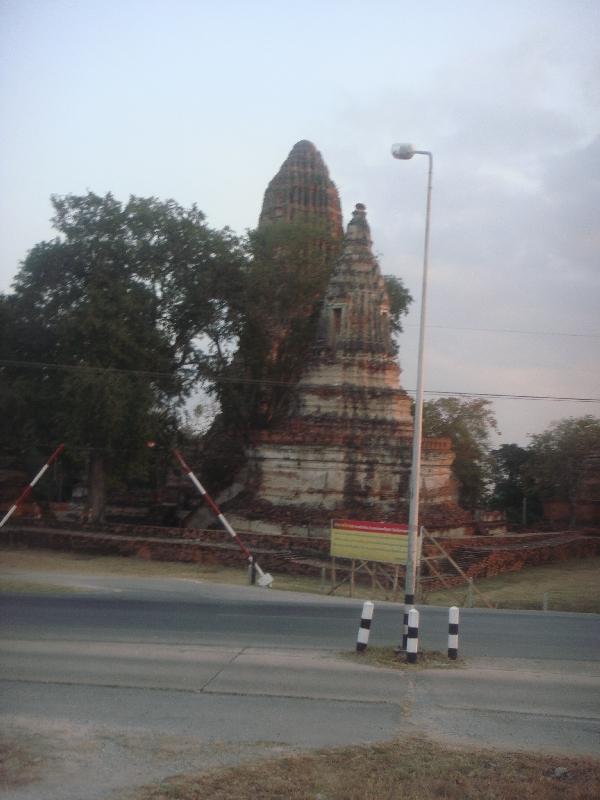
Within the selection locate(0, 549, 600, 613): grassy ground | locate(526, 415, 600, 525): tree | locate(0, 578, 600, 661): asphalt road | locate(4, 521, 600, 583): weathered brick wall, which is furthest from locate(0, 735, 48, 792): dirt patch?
locate(526, 415, 600, 525): tree

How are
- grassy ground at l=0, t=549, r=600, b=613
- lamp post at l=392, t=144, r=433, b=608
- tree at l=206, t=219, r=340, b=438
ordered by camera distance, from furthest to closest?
tree at l=206, t=219, r=340, b=438 → grassy ground at l=0, t=549, r=600, b=613 → lamp post at l=392, t=144, r=433, b=608

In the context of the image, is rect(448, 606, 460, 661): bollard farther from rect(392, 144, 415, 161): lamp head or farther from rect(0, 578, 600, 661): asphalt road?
rect(392, 144, 415, 161): lamp head

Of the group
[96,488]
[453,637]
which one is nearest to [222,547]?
[96,488]

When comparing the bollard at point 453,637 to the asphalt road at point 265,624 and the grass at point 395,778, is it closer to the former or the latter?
the asphalt road at point 265,624

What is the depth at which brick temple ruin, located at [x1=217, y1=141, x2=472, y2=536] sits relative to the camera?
96.3ft

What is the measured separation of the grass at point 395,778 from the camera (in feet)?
21.3

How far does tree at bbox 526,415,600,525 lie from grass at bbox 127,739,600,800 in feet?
118

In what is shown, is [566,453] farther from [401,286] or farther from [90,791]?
[90,791]

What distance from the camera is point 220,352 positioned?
34844 mm

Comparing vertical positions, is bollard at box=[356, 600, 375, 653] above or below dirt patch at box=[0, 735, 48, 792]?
above

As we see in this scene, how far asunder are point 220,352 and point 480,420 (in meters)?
18.0

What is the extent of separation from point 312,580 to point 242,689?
601 inches

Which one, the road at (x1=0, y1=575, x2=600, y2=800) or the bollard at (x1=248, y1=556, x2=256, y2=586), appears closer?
the road at (x1=0, y1=575, x2=600, y2=800)

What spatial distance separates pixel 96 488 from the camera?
105ft
